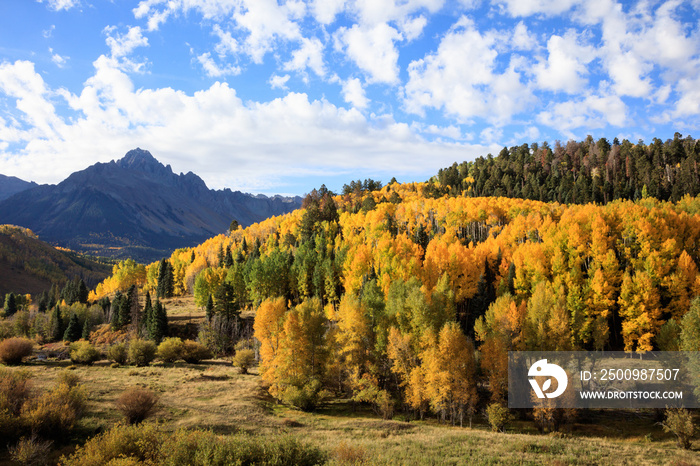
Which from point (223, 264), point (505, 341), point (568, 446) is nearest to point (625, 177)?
point (505, 341)

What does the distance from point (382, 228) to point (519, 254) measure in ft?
138

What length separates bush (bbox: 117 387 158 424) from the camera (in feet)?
94.2

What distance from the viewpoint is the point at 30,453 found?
19.5 metres

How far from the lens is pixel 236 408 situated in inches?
1415

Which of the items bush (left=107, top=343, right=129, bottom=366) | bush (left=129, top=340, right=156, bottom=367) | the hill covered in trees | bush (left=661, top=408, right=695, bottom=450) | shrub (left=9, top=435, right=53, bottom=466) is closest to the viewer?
shrub (left=9, top=435, right=53, bottom=466)

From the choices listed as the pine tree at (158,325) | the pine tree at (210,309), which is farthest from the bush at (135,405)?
the pine tree at (210,309)

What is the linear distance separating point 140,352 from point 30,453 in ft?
131

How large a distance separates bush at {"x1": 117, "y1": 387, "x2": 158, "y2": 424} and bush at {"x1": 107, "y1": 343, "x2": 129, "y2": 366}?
32183 millimetres

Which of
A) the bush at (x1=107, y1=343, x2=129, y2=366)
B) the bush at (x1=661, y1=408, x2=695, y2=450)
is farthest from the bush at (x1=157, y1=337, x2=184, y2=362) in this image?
the bush at (x1=661, y1=408, x2=695, y2=450)

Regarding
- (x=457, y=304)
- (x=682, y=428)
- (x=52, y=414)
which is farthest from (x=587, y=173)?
(x=52, y=414)

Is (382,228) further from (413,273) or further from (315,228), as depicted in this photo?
(413,273)

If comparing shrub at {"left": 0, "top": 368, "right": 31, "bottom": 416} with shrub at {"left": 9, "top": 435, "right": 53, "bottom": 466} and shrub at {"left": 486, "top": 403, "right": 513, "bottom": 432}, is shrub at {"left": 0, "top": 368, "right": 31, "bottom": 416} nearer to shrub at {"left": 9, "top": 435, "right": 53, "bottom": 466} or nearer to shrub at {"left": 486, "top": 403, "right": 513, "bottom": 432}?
shrub at {"left": 9, "top": 435, "right": 53, "bottom": 466}

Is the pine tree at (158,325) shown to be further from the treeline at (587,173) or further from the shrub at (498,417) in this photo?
the treeline at (587,173)

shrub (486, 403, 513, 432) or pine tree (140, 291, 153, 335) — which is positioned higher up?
pine tree (140, 291, 153, 335)
